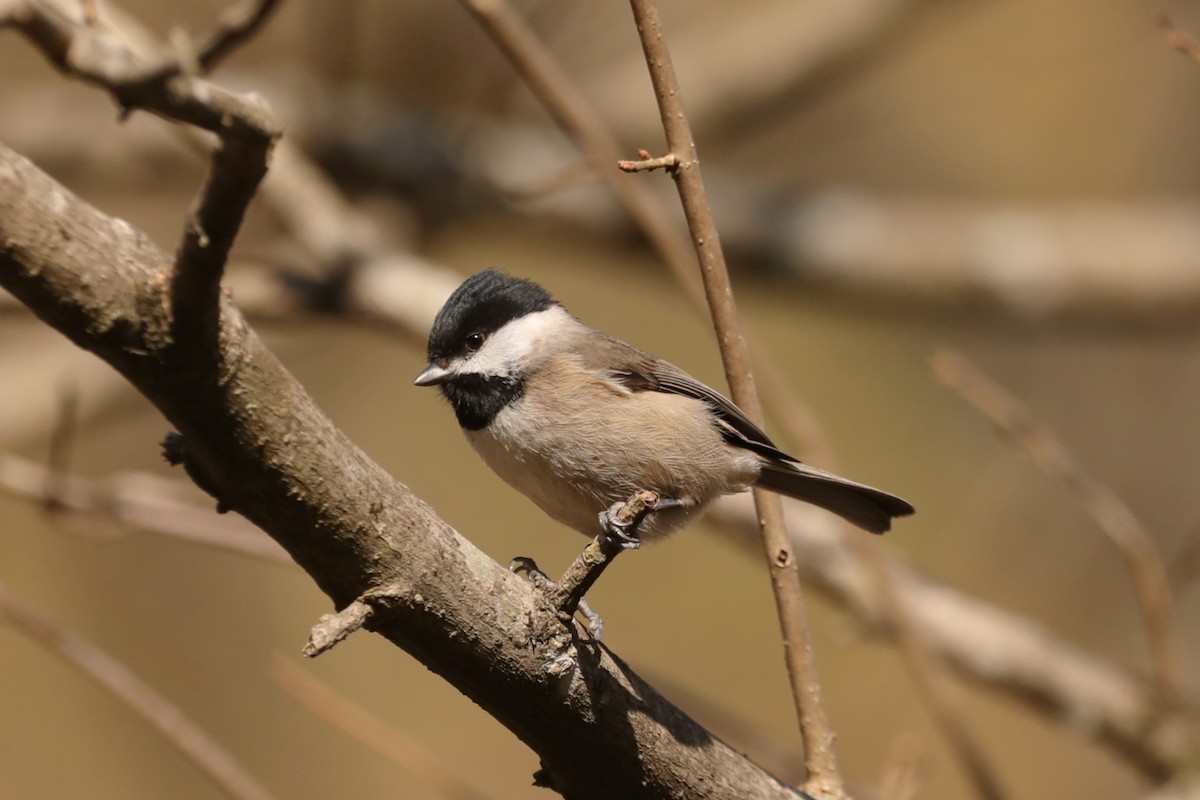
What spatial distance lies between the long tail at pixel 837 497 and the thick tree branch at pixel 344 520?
0.92m

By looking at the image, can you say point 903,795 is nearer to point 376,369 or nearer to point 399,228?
point 399,228

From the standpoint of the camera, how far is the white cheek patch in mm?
2305

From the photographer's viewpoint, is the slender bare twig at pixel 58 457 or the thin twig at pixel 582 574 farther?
the slender bare twig at pixel 58 457

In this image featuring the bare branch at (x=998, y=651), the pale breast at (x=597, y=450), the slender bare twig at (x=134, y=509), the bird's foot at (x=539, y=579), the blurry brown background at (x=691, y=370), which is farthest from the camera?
the blurry brown background at (x=691, y=370)

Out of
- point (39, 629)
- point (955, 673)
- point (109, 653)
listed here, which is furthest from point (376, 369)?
point (39, 629)

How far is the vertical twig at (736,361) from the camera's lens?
169 centimetres

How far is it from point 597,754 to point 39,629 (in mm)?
1109

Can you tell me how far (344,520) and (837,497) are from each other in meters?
1.50

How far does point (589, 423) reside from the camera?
214cm

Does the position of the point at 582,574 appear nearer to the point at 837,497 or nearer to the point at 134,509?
the point at 837,497

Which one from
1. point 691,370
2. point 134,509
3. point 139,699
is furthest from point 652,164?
point 691,370

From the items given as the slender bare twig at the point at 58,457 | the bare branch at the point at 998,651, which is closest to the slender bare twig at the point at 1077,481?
the bare branch at the point at 998,651

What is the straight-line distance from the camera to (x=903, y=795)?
6.32ft

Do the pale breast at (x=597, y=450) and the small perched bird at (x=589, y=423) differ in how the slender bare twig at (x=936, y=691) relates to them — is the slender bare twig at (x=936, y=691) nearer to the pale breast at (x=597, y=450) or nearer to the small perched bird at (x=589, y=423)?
the small perched bird at (x=589, y=423)
